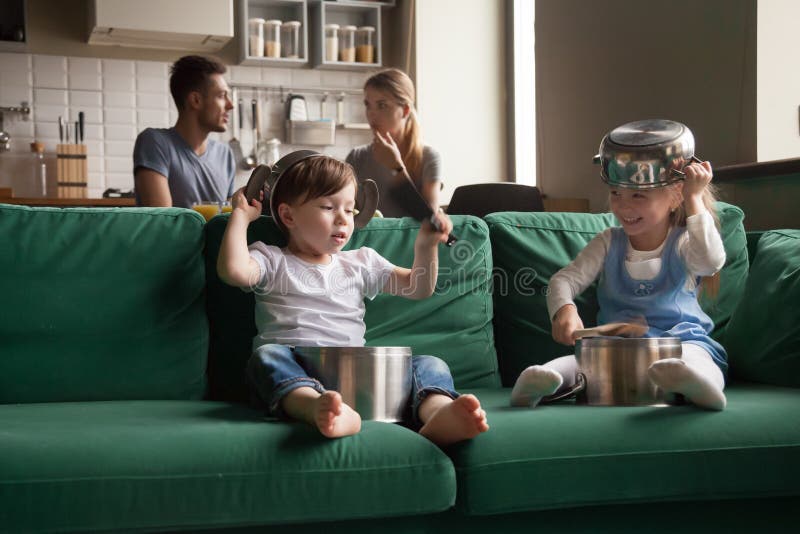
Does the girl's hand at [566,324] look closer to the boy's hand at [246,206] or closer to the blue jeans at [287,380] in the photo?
the blue jeans at [287,380]

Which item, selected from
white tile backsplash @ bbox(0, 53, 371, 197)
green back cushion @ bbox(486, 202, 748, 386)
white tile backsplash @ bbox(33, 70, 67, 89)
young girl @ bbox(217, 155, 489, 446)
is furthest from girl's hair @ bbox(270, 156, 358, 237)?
white tile backsplash @ bbox(33, 70, 67, 89)

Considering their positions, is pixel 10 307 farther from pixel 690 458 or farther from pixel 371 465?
pixel 690 458

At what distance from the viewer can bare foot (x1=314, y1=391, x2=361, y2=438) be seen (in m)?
1.45

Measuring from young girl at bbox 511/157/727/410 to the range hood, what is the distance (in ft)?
11.8

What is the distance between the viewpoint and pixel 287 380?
1.65 meters

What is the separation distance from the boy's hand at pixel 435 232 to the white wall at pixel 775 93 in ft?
5.75

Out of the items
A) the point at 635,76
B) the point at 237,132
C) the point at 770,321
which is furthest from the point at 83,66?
the point at 770,321

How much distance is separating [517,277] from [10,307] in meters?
1.18

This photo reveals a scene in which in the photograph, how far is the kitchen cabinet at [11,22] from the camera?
5.20 metres

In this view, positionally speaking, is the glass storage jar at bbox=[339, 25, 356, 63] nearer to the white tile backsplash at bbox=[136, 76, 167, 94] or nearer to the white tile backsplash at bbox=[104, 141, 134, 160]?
the white tile backsplash at bbox=[136, 76, 167, 94]

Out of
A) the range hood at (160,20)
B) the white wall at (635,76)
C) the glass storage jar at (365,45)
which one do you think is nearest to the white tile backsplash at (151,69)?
the range hood at (160,20)

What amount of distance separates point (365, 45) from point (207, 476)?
4660 mm

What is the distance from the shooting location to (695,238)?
77.5 inches

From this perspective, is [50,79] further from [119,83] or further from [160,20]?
[160,20]
